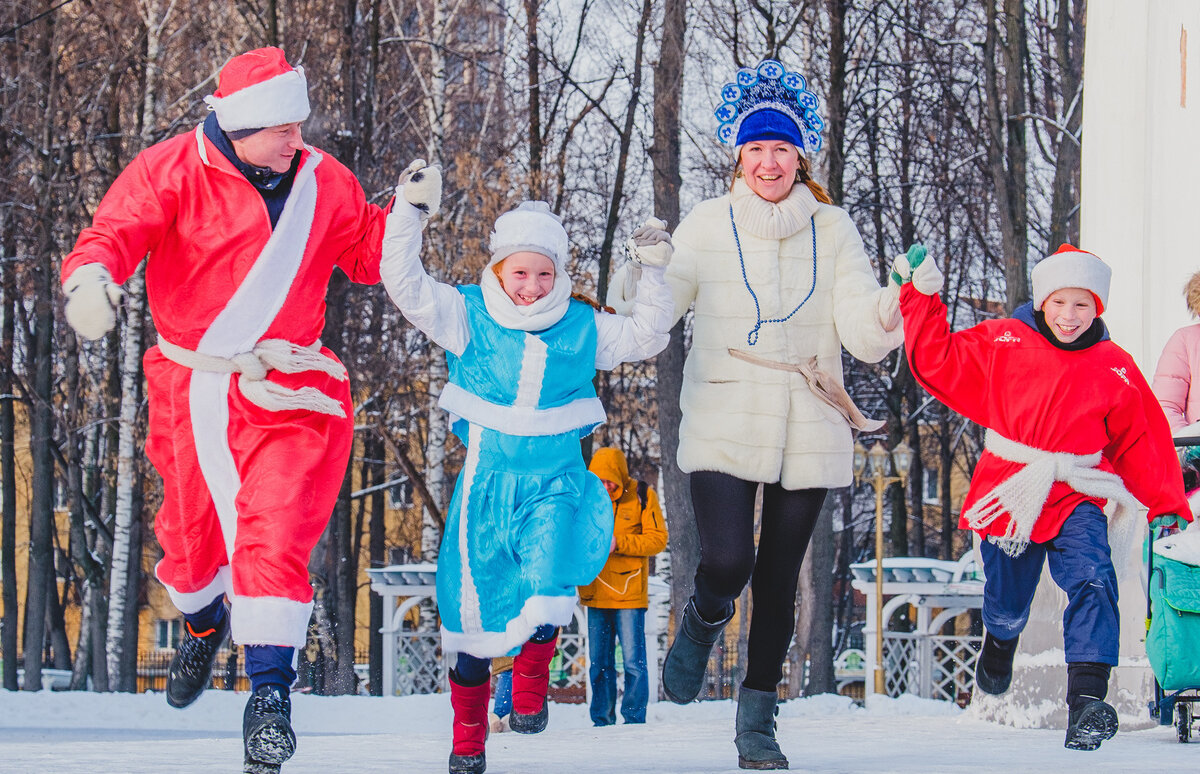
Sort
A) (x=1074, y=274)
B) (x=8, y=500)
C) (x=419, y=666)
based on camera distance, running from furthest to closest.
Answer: (x=8, y=500), (x=419, y=666), (x=1074, y=274)

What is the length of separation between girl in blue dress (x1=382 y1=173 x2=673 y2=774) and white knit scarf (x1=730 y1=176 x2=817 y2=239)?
389 millimetres

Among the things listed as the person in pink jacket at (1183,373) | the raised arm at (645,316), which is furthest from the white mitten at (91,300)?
the person in pink jacket at (1183,373)

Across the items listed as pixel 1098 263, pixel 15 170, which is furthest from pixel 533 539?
pixel 15 170

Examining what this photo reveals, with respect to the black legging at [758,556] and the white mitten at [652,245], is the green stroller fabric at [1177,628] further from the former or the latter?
the white mitten at [652,245]

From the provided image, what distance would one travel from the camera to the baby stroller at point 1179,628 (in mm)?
6574

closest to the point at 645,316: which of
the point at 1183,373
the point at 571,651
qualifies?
the point at 1183,373

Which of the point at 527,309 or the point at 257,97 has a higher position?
the point at 257,97

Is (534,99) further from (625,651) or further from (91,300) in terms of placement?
(91,300)

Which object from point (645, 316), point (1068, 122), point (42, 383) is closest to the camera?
point (645, 316)

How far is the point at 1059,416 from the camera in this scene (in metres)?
5.32

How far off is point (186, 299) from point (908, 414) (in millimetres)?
21717

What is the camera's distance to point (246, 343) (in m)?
4.61

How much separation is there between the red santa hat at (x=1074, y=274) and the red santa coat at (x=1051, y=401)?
170 mm

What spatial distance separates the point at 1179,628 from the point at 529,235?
138 inches
